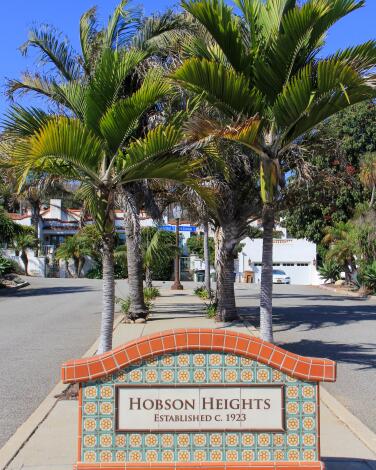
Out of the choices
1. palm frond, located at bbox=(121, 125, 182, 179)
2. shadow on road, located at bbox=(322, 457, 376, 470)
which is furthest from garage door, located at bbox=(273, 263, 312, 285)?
shadow on road, located at bbox=(322, 457, 376, 470)

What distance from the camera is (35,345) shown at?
1366 cm

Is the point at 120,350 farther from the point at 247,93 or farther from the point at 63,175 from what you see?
the point at 247,93

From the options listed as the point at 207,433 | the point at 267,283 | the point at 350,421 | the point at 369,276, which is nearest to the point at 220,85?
the point at 267,283

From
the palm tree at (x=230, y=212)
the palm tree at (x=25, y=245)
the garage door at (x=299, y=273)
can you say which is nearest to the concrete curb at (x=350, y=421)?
the palm tree at (x=230, y=212)

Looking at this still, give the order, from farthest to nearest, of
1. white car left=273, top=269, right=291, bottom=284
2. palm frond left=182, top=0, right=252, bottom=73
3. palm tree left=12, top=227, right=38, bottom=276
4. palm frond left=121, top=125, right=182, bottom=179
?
white car left=273, top=269, right=291, bottom=284 < palm tree left=12, top=227, right=38, bottom=276 < palm frond left=182, top=0, right=252, bottom=73 < palm frond left=121, top=125, right=182, bottom=179

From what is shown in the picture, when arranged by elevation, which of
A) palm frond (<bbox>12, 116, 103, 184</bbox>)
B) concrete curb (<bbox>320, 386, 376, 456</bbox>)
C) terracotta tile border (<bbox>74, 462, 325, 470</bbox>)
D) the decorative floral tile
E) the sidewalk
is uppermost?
palm frond (<bbox>12, 116, 103, 184</bbox>)

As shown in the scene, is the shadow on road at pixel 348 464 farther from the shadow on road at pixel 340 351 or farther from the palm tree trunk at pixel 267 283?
the shadow on road at pixel 340 351

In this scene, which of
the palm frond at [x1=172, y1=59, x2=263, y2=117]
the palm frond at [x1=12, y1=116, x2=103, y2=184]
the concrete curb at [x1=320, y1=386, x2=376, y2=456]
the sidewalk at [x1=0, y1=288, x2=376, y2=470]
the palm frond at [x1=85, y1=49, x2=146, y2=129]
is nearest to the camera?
the sidewalk at [x1=0, y1=288, x2=376, y2=470]

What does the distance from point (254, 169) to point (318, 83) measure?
19.4ft

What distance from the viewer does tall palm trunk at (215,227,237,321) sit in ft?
54.8

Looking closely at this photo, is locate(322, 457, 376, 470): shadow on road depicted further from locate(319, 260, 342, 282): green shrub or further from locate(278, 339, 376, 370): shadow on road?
locate(319, 260, 342, 282): green shrub

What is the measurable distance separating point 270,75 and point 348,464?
5842 millimetres

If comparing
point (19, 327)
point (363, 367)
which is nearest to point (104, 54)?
point (363, 367)

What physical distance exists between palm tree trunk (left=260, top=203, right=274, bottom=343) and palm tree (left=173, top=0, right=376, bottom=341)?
0.05 ft
